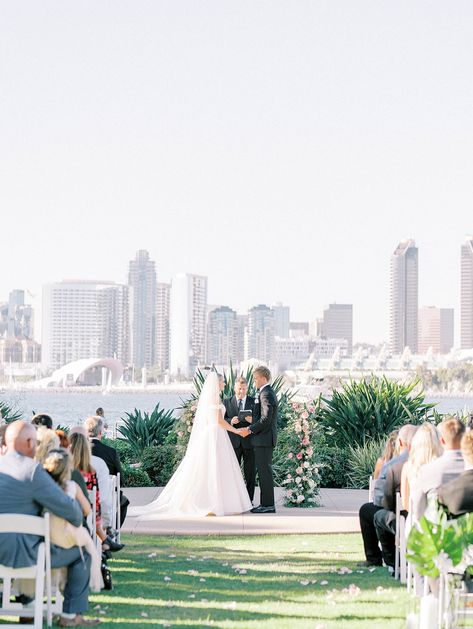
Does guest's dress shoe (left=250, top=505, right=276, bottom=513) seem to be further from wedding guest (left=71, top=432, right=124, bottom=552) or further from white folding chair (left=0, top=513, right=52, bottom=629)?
white folding chair (left=0, top=513, right=52, bottom=629)

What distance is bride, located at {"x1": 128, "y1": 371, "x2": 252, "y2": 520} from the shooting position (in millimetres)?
14141

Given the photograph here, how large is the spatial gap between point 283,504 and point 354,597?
22.4 feet

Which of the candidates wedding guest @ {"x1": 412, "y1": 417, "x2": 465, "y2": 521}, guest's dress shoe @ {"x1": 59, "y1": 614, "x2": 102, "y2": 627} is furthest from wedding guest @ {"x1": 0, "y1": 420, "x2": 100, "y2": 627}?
wedding guest @ {"x1": 412, "y1": 417, "x2": 465, "y2": 521}

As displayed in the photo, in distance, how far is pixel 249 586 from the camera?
30.4 ft

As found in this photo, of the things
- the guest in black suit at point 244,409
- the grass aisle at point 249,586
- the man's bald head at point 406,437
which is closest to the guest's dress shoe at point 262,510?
the guest in black suit at point 244,409

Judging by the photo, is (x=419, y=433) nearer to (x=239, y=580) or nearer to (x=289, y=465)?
(x=239, y=580)

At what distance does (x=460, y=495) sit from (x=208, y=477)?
7233mm

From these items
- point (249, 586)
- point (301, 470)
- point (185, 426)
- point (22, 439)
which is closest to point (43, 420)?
point (249, 586)

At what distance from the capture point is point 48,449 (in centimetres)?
783

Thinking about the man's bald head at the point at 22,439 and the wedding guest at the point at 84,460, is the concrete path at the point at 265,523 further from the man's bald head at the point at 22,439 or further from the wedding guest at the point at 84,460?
the man's bald head at the point at 22,439

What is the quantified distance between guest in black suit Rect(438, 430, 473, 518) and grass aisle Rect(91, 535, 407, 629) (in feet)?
2.83

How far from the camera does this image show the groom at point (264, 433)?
559 inches

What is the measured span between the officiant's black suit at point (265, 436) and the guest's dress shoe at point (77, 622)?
6902 millimetres

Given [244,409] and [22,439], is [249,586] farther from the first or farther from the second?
[244,409]
